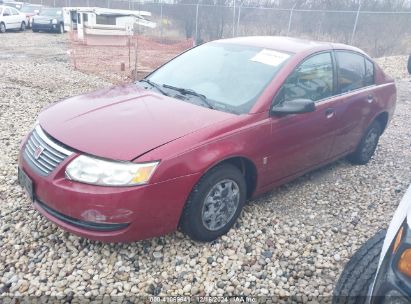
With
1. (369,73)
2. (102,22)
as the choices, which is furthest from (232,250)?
(102,22)

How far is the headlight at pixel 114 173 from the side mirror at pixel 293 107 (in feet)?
4.15

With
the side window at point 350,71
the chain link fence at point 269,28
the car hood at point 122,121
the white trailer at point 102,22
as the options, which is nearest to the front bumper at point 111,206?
the car hood at point 122,121

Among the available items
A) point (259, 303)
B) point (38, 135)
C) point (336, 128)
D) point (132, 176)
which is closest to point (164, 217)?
point (132, 176)

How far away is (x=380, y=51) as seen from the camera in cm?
1595

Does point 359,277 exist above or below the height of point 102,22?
below

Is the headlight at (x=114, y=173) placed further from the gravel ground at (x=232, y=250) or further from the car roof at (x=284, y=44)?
the car roof at (x=284, y=44)

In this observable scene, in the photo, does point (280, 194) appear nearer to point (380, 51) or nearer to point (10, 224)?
point (10, 224)

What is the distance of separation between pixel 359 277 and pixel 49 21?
22371mm

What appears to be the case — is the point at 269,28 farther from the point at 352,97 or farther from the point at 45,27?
the point at 352,97

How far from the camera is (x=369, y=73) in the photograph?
446 centimetres

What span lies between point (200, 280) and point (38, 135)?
68.0 inches

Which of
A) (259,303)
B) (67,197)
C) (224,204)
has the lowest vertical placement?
(259,303)

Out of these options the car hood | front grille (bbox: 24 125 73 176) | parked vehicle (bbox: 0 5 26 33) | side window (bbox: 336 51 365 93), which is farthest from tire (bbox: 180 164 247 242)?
parked vehicle (bbox: 0 5 26 33)

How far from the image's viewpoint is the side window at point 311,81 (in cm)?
332
